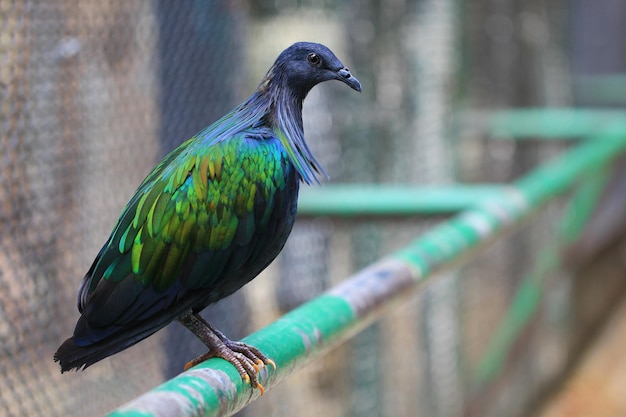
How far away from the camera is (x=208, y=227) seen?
170cm

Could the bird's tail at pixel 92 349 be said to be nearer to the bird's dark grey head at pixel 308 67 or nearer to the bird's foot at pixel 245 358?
the bird's foot at pixel 245 358

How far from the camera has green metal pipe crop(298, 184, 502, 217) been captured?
2.99 meters

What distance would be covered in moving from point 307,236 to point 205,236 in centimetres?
179

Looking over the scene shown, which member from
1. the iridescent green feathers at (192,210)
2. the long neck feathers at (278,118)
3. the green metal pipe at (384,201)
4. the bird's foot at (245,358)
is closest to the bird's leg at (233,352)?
the bird's foot at (245,358)

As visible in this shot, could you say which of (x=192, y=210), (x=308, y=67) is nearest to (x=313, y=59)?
(x=308, y=67)

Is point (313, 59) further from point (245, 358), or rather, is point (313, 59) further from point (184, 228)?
point (245, 358)

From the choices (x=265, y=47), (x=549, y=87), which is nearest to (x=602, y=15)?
(x=549, y=87)

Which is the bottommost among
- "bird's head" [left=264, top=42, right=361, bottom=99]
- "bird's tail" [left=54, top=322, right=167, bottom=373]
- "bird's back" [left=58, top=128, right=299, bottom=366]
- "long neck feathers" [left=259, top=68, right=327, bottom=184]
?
"bird's tail" [left=54, top=322, right=167, bottom=373]

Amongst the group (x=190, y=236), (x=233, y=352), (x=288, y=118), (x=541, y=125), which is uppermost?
(x=288, y=118)

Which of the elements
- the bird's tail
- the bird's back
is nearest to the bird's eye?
the bird's back

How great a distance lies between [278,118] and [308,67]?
0.38 ft

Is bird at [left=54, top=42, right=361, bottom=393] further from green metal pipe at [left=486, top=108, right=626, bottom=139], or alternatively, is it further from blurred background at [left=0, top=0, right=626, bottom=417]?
green metal pipe at [left=486, top=108, right=626, bottom=139]

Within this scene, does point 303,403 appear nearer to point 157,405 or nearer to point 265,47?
point 265,47

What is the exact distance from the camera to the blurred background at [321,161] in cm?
211
